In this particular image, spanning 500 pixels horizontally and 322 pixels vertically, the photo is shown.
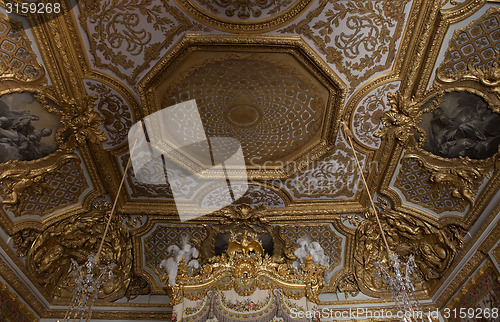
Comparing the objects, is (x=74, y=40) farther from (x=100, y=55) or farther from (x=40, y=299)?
(x=40, y=299)

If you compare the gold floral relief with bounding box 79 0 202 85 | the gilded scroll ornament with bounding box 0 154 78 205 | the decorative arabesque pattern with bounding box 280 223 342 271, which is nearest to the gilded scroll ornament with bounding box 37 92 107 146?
the gilded scroll ornament with bounding box 0 154 78 205

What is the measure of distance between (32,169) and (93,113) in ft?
5.28

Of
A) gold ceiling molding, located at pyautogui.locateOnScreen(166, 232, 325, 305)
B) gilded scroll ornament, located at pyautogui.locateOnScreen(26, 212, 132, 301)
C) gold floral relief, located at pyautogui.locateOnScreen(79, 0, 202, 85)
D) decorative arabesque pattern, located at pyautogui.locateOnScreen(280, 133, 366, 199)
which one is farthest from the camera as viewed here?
decorative arabesque pattern, located at pyautogui.locateOnScreen(280, 133, 366, 199)

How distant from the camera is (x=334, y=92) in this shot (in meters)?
6.71

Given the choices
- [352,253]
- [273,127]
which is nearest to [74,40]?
[273,127]

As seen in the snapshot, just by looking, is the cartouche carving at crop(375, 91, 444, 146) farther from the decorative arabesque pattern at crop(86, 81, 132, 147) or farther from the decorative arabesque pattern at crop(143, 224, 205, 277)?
the decorative arabesque pattern at crop(86, 81, 132, 147)

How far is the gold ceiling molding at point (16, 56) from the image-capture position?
5.27 meters

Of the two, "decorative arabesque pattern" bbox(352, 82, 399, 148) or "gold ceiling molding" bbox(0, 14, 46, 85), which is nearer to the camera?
"gold ceiling molding" bbox(0, 14, 46, 85)

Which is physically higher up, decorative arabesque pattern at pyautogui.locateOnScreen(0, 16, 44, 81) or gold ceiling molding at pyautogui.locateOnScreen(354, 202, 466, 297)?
decorative arabesque pattern at pyautogui.locateOnScreen(0, 16, 44, 81)

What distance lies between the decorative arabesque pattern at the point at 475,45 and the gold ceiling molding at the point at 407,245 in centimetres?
338

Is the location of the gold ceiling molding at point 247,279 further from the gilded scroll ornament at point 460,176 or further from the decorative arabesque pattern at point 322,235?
the gilded scroll ornament at point 460,176

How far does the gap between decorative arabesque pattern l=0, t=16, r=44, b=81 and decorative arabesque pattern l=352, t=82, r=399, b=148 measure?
19.8ft

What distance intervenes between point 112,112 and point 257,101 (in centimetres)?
293

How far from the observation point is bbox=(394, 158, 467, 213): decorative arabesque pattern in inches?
277
